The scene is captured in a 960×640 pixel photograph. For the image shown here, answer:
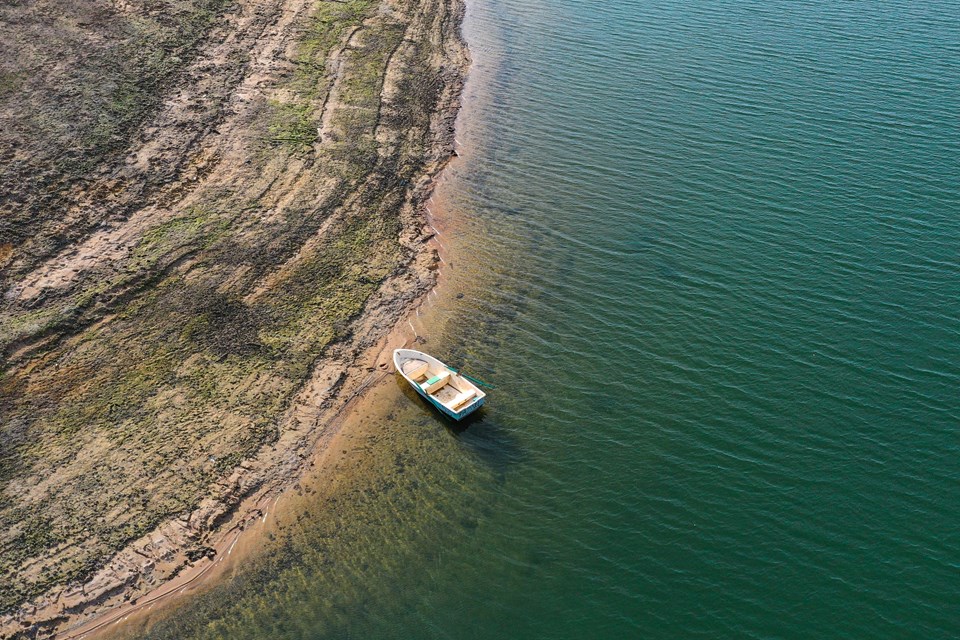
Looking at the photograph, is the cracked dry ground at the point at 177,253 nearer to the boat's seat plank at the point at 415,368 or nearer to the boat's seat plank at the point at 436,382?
the boat's seat plank at the point at 415,368

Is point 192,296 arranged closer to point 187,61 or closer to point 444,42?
point 187,61

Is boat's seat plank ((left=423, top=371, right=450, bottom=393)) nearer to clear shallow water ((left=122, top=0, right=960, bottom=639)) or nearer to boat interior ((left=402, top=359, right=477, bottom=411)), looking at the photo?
boat interior ((left=402, top=359, right=477, bottom=411))

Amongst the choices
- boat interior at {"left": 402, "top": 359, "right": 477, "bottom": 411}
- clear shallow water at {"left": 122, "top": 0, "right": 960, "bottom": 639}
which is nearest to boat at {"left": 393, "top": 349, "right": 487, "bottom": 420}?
boat interior at {"left": 402, "top": 359, "right": 477, "bottom": 411}

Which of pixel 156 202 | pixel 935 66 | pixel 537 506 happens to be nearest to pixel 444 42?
pixel 156 202

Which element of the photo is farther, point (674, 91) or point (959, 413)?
Answer: point (674, 91)

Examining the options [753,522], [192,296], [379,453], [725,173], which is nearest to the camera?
[753,522]
